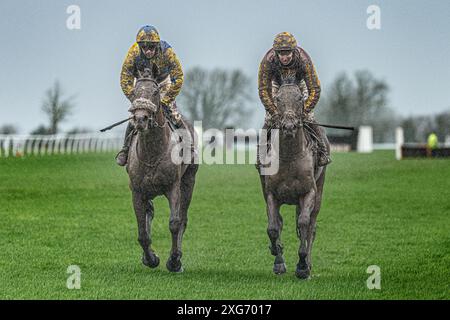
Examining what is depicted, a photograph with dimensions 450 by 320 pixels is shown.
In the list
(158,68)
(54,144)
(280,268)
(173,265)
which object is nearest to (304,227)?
(280,268)

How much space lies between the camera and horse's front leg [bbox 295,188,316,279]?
1238cm

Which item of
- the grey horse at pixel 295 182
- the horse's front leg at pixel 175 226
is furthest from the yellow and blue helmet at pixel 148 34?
the horse's front leg at pixel 175 226

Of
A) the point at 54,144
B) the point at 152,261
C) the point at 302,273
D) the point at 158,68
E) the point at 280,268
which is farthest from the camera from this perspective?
the point at 54,144

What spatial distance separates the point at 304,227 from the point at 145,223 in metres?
2.11

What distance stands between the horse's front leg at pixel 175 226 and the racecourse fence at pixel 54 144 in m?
30.8

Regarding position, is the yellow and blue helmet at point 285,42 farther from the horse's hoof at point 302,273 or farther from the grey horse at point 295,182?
the horse's hoof at point 302,273

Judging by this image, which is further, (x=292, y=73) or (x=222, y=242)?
(x=222, y=242)

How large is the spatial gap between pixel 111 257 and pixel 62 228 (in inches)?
157

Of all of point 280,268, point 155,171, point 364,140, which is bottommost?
point 364,140

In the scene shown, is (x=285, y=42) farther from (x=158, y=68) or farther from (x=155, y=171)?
(x=155, y=171)

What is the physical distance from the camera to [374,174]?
35500 millimetres

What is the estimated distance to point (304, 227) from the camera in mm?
12383

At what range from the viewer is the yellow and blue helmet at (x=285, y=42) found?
12188 mm
